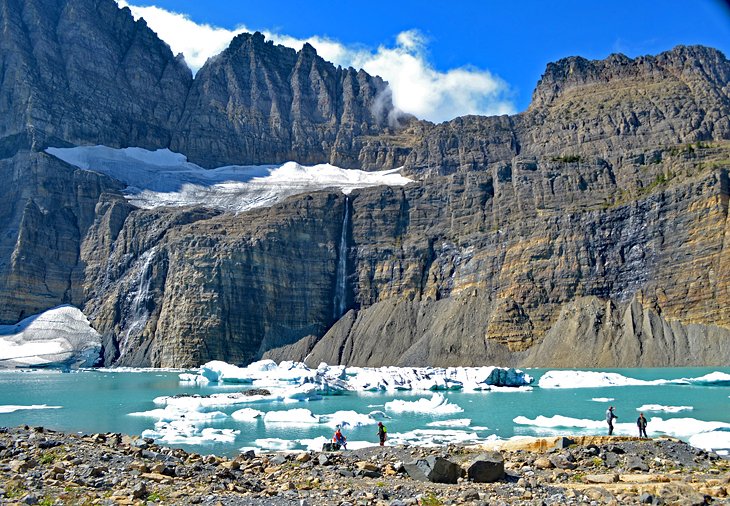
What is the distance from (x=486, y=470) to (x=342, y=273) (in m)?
126

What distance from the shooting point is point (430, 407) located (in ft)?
177

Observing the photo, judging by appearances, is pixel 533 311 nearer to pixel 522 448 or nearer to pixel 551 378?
pixel 551 378

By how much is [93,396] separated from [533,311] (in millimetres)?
73994

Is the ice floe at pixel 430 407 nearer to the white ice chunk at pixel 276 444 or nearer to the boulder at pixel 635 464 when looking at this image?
the white ice chunk at pixel 276 444

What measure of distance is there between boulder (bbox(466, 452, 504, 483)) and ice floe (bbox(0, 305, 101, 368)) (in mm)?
132758

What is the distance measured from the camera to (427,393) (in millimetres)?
71312

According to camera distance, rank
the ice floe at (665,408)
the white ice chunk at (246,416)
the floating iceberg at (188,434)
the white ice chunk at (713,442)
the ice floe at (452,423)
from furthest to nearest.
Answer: the white ice chunk at (246,416)
the ice floe at (665,408)
the ice floe at (452,423)
the floating iceberg at (188,434)
the white ice chunk at (713,442)

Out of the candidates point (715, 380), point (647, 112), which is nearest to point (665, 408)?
point (715, 380)

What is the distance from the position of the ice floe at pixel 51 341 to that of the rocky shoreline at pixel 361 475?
121428mm

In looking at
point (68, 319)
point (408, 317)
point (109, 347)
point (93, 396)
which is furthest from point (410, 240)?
point (93, 396)

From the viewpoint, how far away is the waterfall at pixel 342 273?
141125 millimetres

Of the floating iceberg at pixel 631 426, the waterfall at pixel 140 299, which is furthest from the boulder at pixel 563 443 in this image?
the waterfall at pixel 140 299

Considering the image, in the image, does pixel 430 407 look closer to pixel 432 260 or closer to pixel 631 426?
pixel 631 426

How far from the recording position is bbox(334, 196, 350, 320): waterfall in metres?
141
